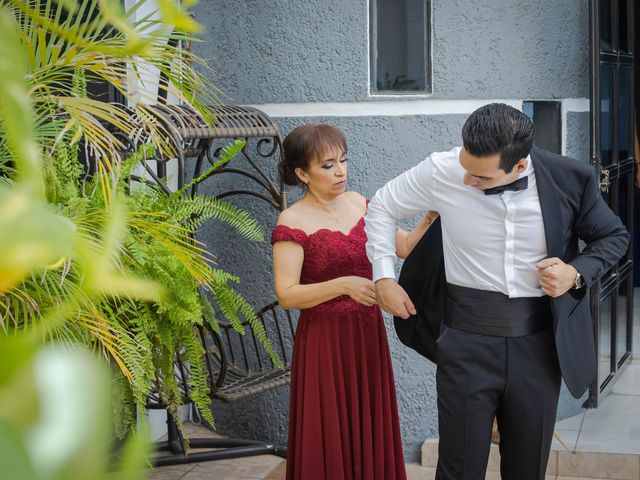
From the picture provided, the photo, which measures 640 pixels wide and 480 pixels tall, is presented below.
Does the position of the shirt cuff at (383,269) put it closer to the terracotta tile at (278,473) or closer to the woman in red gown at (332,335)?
the woman in red gown at (332,335)

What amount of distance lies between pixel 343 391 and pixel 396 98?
173cm

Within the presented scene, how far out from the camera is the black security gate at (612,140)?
4707mm

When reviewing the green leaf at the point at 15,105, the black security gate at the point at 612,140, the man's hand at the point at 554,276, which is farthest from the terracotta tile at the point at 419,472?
the green leaf at the point at 15,105

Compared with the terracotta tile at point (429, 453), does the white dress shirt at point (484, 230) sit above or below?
above

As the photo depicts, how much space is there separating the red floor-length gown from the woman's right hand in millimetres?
217

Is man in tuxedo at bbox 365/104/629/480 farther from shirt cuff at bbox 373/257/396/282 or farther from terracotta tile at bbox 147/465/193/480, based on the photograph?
terracotta tile at bbox 147/465/193/480

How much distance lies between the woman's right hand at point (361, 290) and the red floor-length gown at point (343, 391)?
0.22 meters

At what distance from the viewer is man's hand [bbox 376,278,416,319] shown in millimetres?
2979

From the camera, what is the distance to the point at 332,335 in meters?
3.50

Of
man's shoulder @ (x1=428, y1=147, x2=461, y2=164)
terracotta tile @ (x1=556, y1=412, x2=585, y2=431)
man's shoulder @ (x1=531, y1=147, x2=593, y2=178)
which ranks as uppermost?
man's shoulder @ (x1=428, y1=147, x2=461, y2=164)

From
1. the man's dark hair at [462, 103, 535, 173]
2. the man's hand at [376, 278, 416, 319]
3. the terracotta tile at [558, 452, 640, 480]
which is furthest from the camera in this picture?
the terracotta tile at [558, 452, 640, 480]

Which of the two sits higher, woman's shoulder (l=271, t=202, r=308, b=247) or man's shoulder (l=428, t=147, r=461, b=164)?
man's shoulder (l=428, t=147, r=461, b=164)

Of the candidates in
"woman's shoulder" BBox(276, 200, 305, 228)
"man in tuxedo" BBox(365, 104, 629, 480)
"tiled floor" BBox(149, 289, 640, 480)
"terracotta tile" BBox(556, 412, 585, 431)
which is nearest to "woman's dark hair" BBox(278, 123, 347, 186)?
"woman's shoulder" BBox(276, 200, 305, 228)

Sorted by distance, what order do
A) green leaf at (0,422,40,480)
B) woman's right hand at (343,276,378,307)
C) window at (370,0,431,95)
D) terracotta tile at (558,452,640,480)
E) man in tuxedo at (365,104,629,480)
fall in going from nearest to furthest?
green leaf at (0,422,40,480), man in tuxedo at (365,104,629,480), woman's right hand at (343,276,378,307), terracotta tile at (558,452,640,480), window at (370,0,431,95)
